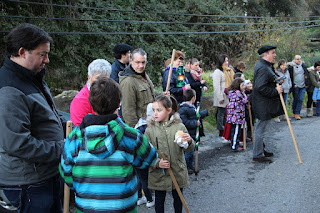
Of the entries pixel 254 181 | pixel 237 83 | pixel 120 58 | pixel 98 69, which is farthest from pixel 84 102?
pixel 237 83

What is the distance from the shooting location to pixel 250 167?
528 centimetres

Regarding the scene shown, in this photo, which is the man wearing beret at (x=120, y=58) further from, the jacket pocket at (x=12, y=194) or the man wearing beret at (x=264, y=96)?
the jacket pocket at (x=12, y=194)

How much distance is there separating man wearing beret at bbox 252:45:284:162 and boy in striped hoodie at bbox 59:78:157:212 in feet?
12.7

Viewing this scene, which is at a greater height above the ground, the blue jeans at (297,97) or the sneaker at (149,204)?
the blue jeans at (297,97)

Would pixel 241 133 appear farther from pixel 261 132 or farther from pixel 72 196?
pixel 72 196

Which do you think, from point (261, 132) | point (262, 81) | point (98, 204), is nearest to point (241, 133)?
point (261, 132)

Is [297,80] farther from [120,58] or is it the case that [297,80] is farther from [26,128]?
[26,128]

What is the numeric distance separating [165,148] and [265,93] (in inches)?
112

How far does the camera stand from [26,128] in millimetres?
1927

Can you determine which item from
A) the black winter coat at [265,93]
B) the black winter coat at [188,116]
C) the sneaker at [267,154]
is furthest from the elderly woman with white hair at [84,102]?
the sneaker at [267,154]

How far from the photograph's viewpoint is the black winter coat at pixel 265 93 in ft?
17.2

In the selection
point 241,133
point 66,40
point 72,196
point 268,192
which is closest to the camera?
point 72,196

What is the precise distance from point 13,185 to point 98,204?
616 millimetres

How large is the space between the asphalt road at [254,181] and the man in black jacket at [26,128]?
6.63 ft
